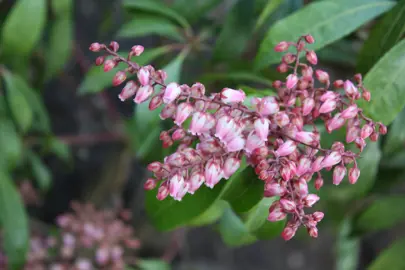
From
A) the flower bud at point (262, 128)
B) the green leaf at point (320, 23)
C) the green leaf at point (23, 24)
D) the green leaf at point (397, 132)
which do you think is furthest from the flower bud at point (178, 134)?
the green leaf at point (23, 24)

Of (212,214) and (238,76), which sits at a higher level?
(238,76)

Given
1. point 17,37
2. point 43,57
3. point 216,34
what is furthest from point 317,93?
point 43,57

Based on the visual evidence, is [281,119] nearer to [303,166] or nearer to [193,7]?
[303,166]

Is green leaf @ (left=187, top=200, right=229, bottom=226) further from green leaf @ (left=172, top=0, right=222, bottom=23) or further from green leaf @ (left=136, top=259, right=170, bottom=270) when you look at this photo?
green leaf @ (left=136, top=259, right=170, bottom=270)

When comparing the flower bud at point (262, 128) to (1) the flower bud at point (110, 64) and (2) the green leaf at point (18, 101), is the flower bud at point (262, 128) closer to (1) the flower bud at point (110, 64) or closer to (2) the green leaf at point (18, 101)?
(1) the flower bud at point (110, 64)

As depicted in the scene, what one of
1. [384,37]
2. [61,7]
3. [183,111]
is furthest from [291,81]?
[61,7]

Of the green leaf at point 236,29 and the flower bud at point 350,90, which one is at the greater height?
the green leaf at point 236,29

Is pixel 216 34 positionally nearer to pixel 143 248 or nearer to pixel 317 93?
pixel 317 93

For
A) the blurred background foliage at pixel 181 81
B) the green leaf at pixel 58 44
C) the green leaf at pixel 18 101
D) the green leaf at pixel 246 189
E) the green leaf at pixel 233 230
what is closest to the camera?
the green leaf at pixel 246 189
